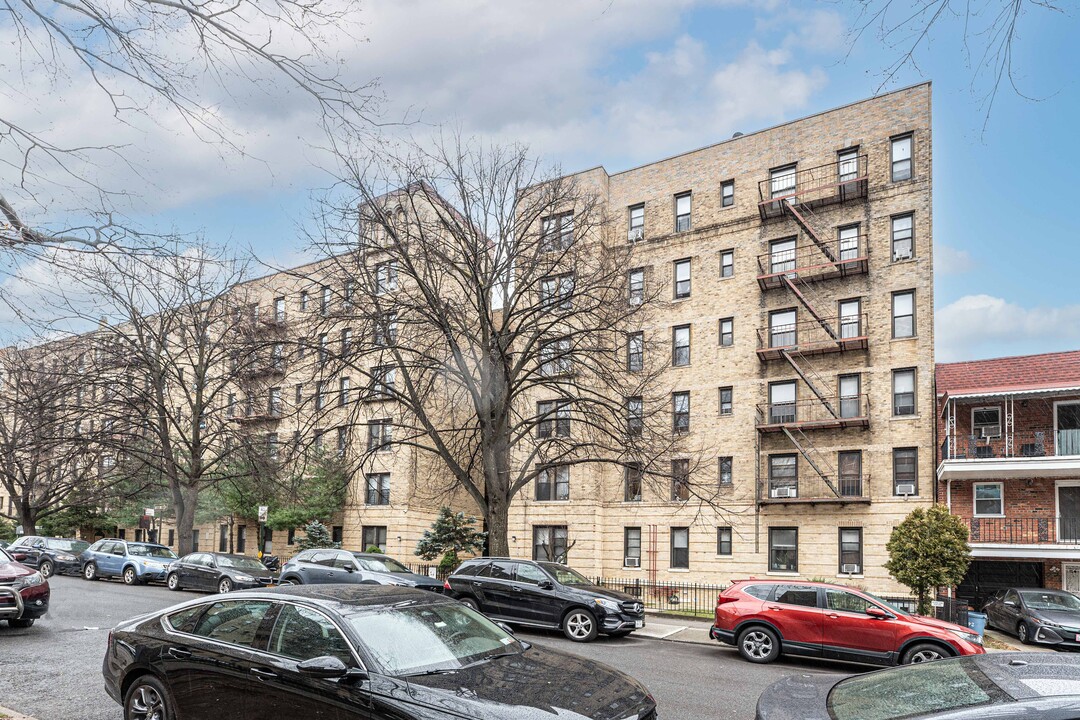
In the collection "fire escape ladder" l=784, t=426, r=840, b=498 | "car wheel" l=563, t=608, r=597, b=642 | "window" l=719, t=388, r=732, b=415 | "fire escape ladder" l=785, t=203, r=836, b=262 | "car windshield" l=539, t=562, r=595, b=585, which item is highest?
"fire escape ladder" l=785, t=203, r=836, b=262

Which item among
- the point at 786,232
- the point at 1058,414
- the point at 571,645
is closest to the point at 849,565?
the point at 1058,414

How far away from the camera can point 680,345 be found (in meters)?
34.7

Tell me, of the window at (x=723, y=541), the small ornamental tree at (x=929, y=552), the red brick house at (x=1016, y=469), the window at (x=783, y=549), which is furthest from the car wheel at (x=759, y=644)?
the window at (x=723, y=541)

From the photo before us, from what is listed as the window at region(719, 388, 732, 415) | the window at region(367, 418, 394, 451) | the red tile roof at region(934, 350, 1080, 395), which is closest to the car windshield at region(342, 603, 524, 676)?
the window at region(367, 418, 394, 451)

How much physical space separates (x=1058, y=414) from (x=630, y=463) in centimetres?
1653

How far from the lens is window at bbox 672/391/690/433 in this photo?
33697 mm

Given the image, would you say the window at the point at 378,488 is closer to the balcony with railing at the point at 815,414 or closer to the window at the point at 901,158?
the balcony with railing at the point at 815,414

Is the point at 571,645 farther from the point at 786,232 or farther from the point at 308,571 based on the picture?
the point at 786,232

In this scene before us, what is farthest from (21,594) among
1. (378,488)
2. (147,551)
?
(378,488)

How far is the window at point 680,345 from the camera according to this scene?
34.4 meters

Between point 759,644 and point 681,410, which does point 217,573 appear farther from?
point 681,410

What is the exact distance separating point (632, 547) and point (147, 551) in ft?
62.5

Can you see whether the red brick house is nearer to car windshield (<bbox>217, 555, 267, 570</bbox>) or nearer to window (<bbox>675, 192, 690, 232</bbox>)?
window (<bbox>675, 192, 690, 232</bbox>)

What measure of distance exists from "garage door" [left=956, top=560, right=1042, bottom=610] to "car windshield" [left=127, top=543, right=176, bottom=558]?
28.1 m
